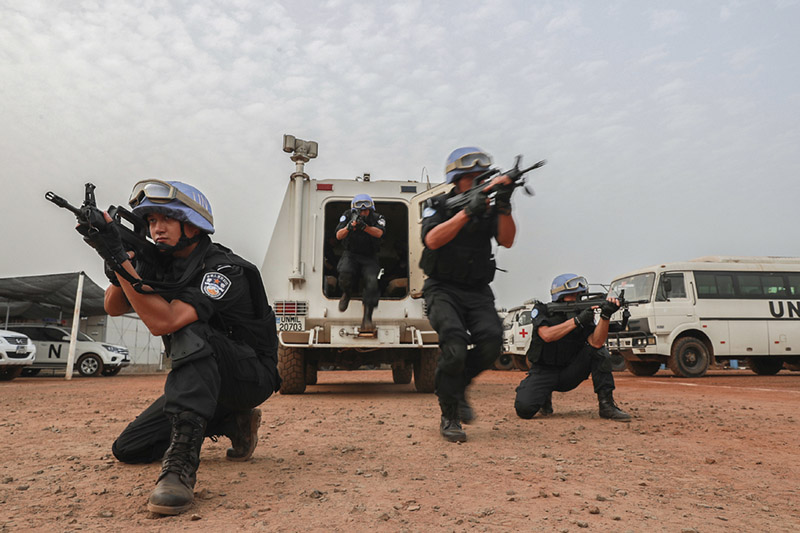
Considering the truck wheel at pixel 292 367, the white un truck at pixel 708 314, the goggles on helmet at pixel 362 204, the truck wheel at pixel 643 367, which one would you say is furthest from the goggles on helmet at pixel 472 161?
the truck wheel at pixel 643 367

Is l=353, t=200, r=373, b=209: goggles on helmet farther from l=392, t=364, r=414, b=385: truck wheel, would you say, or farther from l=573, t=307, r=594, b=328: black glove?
l=392, t=364, r=414, b=385: truck wheel

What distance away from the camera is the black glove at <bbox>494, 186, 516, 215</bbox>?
3.21 meters

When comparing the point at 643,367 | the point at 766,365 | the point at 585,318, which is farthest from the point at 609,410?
the point at 766,365

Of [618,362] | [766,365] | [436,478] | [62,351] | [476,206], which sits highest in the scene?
[476,206]

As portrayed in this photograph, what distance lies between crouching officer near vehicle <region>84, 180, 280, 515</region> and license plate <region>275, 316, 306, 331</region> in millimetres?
4011

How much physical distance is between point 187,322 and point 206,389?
1.02 feet

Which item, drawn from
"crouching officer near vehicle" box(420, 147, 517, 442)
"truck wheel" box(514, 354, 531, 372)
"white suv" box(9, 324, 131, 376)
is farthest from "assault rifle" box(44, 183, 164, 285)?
"truck wheel" box(514, 354, 531, 372)

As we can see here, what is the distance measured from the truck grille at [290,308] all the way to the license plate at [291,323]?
0.05 metres

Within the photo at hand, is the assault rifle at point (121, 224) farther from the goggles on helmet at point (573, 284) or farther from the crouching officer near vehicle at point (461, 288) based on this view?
the goggles on helmet at point (573, 284)

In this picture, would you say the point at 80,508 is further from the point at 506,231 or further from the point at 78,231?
the point at 506,231

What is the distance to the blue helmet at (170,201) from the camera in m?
2.66

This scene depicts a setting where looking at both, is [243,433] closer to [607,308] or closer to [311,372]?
[607,308]

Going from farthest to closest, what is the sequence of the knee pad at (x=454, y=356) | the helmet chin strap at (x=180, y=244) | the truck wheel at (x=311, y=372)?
the truck wheel at (x=311, y=372) → the knee pad at (x=454, y=356) → the helmet chin strap at (x=180, y=244)

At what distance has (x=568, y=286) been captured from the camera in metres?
5.14
